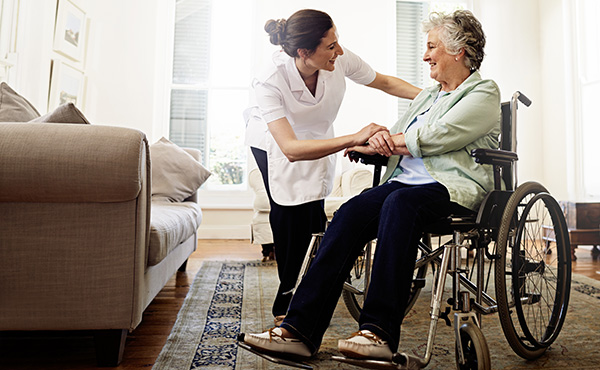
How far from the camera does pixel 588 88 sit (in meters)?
4.44

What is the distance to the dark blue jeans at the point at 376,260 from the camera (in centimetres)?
113

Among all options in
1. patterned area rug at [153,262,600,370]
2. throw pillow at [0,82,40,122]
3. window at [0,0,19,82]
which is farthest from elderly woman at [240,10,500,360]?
window at [0,0,19,82]

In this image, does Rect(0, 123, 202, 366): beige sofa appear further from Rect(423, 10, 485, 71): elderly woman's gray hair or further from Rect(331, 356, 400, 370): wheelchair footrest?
Rect(423, 10, 485, 71): elderly woman's gray hair

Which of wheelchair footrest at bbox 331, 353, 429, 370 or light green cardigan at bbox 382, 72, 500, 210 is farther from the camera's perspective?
light green cardigan at bbox 382, 72, 500, 210

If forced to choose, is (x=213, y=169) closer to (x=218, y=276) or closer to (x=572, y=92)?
(x=218, y=276)

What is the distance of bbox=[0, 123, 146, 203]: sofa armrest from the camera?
120 cm

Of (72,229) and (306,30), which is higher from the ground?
(306,30)

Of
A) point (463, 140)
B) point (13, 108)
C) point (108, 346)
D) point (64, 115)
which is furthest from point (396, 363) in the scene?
point (13, 108)

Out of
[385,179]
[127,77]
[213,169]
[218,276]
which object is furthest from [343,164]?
[385,179]

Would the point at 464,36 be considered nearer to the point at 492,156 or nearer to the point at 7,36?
the point at 492,156

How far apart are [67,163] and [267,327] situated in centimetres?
92

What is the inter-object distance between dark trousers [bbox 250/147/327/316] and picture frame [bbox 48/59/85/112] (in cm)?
270

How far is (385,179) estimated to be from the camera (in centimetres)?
162

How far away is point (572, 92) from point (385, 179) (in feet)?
12.9
